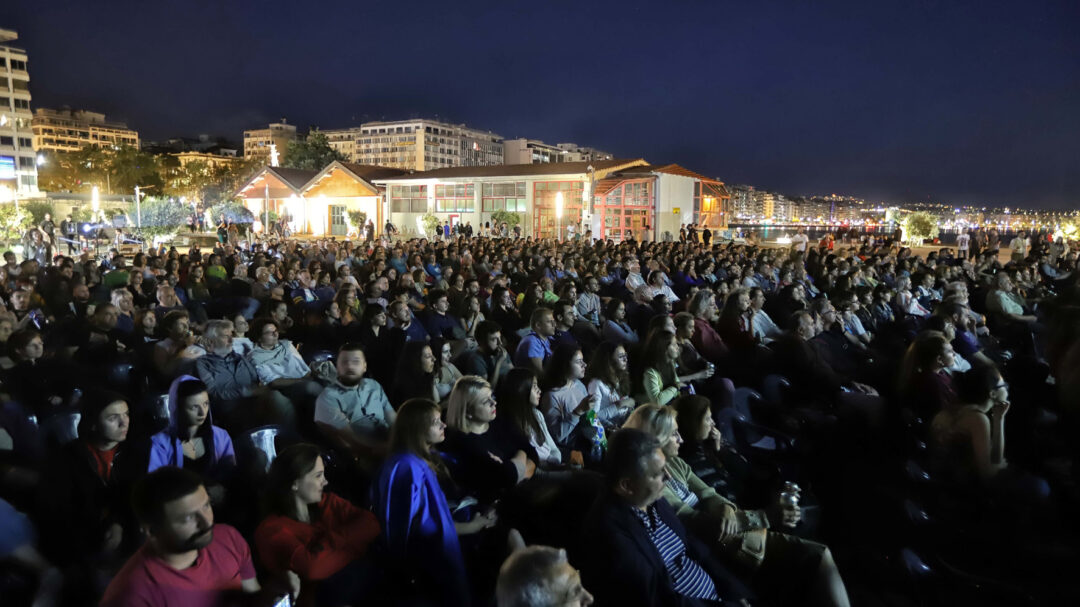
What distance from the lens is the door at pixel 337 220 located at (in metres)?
35.3

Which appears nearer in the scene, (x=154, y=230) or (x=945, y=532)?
(x=945, y=532)

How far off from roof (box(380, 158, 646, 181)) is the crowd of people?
23105 mm

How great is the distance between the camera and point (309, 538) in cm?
252

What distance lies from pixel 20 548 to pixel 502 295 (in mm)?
5407

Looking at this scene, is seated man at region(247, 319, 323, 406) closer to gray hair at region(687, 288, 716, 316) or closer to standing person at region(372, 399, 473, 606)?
standing person at region(372, 399, 473, 606)

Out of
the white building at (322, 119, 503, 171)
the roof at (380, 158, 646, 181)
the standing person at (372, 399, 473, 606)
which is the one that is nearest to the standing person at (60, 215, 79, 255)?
the roof at (380, 158, 646, 181)

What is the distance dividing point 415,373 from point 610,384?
53.5 inches

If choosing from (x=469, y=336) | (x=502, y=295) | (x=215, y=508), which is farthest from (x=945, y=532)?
(x=502, y=295)

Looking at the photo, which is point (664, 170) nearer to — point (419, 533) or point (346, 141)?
point (419, 533)

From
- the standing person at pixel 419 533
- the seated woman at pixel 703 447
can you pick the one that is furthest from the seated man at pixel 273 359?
the seated woman at pixel 703 447

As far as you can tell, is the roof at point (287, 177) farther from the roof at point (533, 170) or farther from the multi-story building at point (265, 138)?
the multi-story building at point (265, 138)

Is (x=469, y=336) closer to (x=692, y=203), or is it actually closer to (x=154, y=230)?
(x=154, y=230)

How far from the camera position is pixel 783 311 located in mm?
8320

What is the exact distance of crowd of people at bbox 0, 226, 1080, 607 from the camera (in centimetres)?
240
